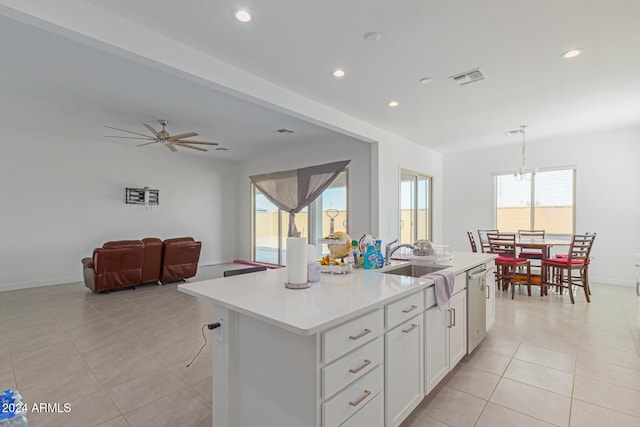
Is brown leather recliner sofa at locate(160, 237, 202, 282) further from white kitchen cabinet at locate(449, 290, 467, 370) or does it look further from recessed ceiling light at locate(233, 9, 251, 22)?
white kitchen cabinet at locate(449, 290, 467, 370)

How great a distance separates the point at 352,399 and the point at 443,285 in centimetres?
108

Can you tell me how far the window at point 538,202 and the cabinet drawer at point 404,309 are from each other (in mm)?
5601

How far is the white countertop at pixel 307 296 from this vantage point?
51.4 inches

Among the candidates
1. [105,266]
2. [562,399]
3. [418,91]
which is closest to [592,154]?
[418,91]

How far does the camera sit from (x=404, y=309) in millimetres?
1798

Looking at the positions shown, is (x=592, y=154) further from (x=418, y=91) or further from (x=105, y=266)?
(x=105, y=266)

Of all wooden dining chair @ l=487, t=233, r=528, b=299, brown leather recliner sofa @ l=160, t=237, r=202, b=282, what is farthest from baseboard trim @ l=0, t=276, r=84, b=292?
wooden dining chair @ l=487, t=233, r=528, b=299

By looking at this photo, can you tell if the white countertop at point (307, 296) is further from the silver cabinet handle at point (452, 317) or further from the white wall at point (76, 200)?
the white wall at point (76, 200)

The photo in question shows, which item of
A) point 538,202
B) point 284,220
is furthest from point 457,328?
point 284,220

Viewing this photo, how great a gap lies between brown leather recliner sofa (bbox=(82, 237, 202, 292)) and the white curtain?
213 cm

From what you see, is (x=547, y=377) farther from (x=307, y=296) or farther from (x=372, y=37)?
(x=372, y=37)

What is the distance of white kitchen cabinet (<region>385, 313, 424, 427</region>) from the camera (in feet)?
5.44

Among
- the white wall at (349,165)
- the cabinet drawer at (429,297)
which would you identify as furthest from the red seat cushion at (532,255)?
the cabinet drawer at (429,297)

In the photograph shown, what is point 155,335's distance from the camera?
10.7ft
